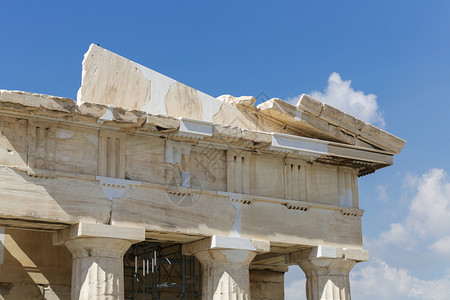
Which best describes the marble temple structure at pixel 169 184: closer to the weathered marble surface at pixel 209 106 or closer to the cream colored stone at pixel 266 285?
the weathered marble surface at pixel 209 106

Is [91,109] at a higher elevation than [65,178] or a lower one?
higher

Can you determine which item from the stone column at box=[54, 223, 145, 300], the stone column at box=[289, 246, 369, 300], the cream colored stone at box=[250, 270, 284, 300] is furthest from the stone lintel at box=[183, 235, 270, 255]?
the cream colored stone at box=[250, 270, 284, 300]

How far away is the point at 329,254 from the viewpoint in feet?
51.5

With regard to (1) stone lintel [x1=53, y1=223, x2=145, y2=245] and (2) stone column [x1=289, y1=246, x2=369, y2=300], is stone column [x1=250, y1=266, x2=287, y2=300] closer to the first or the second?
(2) stone column [x1=289, y1=246, x2=369, y2=300]

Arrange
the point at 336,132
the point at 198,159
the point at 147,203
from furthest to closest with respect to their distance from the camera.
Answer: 1. the point at 336,132
2. the point at 198,159
3. the point at 147,203

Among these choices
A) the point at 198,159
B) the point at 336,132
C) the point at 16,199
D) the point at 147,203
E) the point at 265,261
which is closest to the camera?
the point at 16,199

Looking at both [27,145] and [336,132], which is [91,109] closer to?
[27,145]

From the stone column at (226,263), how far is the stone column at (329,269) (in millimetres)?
1499

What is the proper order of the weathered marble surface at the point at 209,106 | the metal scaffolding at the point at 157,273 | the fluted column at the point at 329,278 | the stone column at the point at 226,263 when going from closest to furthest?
1. the weathered marble surface at the point at 209,106
2. the stone column at the point at 226,263
3. the fluted column at the point at 329,278
4. the metal scaffolding at the point at 157,273

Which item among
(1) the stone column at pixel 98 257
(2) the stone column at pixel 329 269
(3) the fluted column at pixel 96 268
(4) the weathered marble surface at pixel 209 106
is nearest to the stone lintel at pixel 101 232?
(1) the stone column at pixel 98 257

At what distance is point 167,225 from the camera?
13938 millimetres

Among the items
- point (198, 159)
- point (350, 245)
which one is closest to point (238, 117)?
point (198, 159)

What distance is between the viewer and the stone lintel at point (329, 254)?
1562 cm

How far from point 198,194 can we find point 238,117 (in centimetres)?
208
